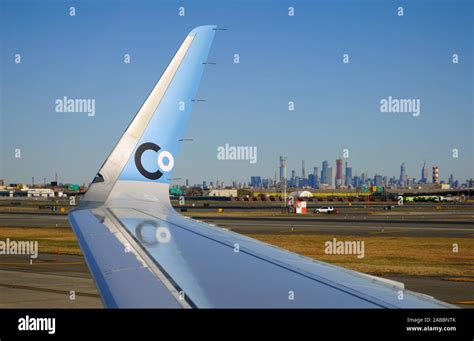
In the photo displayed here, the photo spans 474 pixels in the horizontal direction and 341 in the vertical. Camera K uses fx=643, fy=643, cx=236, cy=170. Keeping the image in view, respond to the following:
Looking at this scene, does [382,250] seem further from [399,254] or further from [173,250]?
[173,250]

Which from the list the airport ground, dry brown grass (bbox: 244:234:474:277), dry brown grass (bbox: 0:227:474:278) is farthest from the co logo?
dry brown grass (bbox: 0:227:474:278)

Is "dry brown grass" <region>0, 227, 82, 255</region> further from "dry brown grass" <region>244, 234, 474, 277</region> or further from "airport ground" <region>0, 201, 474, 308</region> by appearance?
"dry brown grass" <region>244, 234, 474, 277</region>

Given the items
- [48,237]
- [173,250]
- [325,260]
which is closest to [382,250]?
[325,260]

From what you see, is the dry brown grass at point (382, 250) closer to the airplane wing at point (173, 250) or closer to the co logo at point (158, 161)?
the co logo at point (158, 161)

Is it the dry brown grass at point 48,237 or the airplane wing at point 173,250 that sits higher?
the airplane wing at point 173,250

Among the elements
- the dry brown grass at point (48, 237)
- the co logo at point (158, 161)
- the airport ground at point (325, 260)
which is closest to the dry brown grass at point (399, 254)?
the airport ground at point (325, 260)
